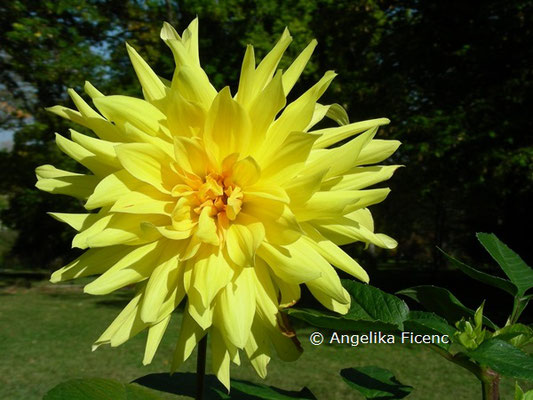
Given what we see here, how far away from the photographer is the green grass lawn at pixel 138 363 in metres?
7.04

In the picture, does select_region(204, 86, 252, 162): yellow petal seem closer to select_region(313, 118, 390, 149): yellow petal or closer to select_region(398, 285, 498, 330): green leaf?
select_region(313, 118, 390, 149): yellow petal

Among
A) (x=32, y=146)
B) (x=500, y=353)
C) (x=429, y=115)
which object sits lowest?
(x=32, y=146)

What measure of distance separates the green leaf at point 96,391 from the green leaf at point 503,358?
0.49m

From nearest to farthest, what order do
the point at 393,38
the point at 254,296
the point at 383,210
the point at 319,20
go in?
the point at 254,296 < the point at 393,38 < the point at 319,20 < the point at 383,210

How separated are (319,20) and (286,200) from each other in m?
13.3

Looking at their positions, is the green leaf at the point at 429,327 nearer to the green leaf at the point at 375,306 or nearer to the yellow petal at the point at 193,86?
the green leaf at the point at 375,306

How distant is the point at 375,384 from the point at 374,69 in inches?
491

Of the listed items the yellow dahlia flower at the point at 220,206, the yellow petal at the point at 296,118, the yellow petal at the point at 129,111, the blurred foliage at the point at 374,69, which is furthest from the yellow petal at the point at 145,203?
the blurred foliage at the point at 374,69

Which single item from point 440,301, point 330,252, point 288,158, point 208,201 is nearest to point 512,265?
point 440,301

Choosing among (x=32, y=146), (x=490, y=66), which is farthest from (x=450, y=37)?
(x=32, y=146)

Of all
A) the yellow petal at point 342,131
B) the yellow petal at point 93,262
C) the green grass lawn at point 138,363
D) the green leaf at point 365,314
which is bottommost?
the green grass lawn at point 138,363

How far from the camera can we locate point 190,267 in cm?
90

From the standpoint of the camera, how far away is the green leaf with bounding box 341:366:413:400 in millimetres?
992

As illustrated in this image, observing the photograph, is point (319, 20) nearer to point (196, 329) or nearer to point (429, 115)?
point (429, 115)
